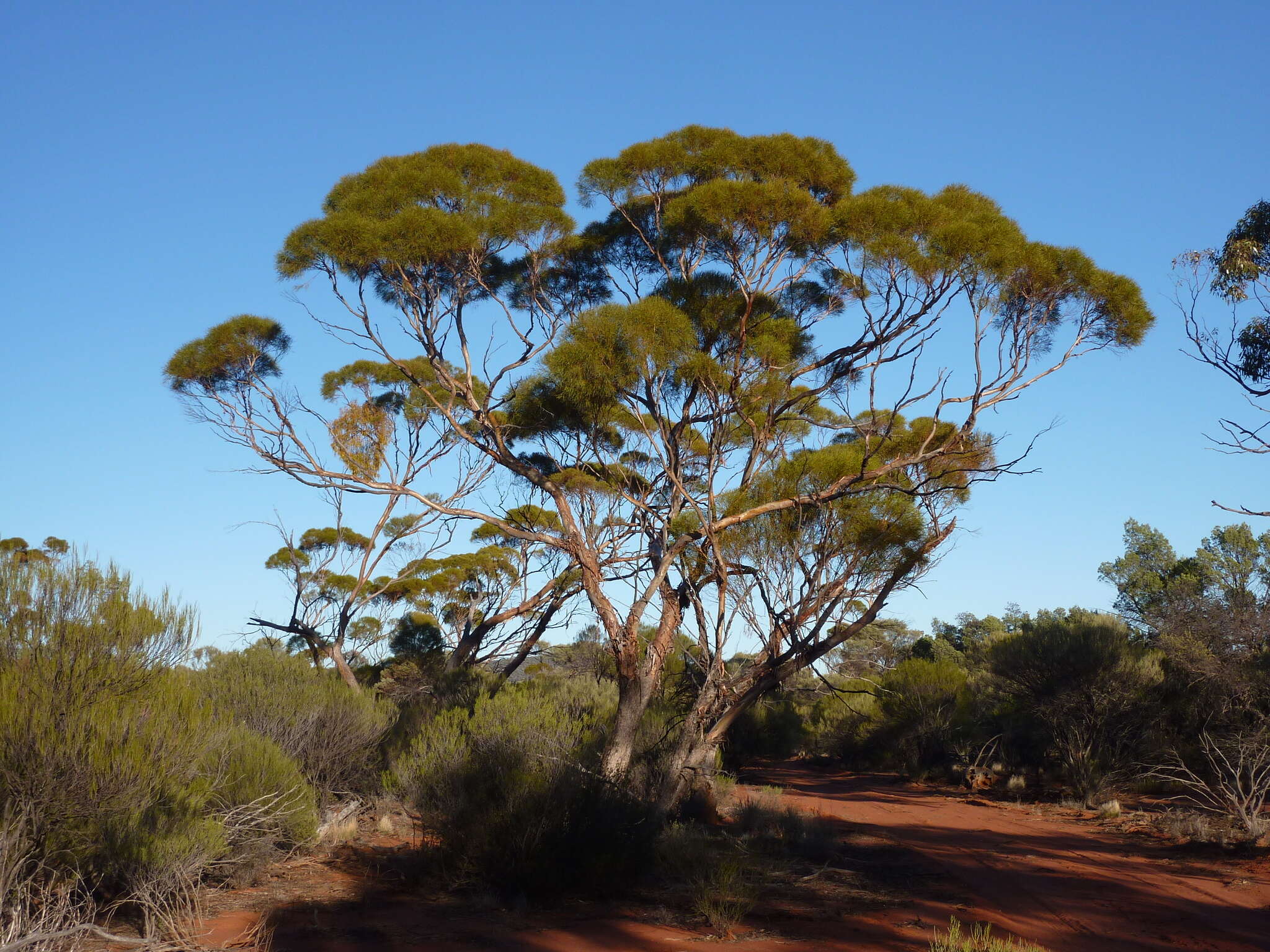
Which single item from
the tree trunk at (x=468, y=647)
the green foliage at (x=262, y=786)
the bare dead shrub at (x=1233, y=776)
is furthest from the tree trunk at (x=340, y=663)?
the bare dead shrub at (x=1233, y=776)

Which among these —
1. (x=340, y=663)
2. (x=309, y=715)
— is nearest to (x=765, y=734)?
(x=340, y=663)

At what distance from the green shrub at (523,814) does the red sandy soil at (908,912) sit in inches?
17.0

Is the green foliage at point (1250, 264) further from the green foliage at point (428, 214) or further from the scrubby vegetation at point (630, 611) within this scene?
the green foliage at point (428, 214)

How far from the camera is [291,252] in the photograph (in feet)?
38.6

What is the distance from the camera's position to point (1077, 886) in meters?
8.44

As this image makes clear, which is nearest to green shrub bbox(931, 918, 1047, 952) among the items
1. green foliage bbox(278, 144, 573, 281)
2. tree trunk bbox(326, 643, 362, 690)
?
green foliage bbox(278, 144, 573, 281)

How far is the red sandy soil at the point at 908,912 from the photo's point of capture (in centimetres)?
647

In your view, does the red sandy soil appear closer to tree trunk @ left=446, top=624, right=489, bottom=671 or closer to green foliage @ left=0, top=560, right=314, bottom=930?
green foliage @ left=0, top=560, right=314, bottom=930

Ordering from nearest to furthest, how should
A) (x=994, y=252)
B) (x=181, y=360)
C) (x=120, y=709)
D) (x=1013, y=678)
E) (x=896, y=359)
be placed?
(x=120, y=709) → (x=994, y=252) → (x=896, y=359) → (x=181, y=360) → (x=1013, y=678)

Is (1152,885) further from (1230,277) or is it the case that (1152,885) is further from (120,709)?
(120,709)

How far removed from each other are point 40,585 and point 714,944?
17.6 ft

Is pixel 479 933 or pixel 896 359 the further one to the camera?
pixel 896 359

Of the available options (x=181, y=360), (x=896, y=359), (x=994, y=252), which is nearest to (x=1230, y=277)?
(x=994, y=252)

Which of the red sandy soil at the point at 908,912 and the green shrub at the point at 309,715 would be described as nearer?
the red sandy soil at the point at 908,912
